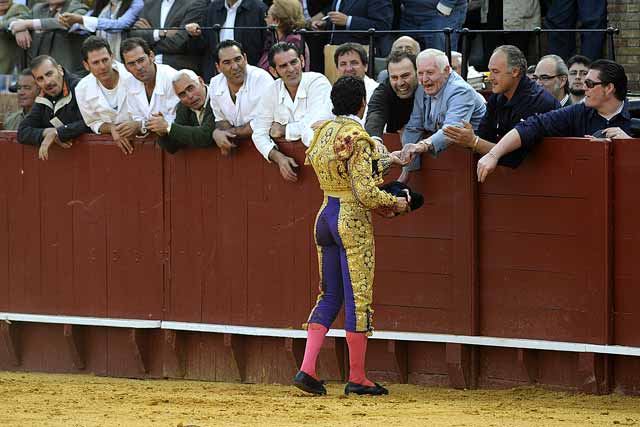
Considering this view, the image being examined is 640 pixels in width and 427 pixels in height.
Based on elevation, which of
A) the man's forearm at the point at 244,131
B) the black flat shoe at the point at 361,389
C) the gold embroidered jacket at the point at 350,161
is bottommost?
the black flat shoe at the point at 361,389

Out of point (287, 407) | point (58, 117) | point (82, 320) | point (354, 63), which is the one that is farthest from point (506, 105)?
point (82, 320)

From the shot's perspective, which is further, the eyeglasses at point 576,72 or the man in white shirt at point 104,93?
the man in white shirt at point 104,93

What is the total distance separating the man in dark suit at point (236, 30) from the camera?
1105cm

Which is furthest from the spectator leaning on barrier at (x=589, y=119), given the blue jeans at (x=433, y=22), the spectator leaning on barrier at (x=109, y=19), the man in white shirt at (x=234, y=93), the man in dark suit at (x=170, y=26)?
the spectator leaning on barrier at (x=109, y=19)

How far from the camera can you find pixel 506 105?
8539 millimetres

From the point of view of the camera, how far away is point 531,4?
11.7 meters

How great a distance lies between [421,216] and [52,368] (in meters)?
3.21

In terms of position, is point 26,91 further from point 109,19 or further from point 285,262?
point 285,262

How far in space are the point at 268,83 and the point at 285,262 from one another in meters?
1.22

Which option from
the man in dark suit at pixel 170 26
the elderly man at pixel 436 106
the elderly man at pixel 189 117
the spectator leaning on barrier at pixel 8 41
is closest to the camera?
the elderly man at pixel 436 106

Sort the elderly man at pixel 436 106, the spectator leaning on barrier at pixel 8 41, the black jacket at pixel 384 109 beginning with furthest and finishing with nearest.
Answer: the spectator leaning on barrier at pixel 8 41 → the black jacket at pixel 384 109 → the elderly man at pixel 436 106

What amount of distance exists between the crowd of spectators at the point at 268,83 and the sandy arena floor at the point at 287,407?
4.54ft

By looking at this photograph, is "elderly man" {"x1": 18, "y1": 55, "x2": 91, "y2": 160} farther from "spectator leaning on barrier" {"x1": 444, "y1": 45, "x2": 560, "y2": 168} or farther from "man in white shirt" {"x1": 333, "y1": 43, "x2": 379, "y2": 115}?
"spectator leaning on barrier" {"x1": 444, "y1": 45, "x2": 560, "y2": 168}

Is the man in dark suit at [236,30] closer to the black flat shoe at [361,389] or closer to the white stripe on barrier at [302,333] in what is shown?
the white stripe on barrier at [302,333]
